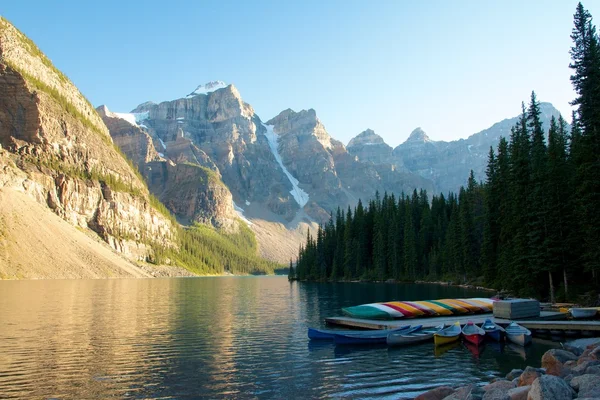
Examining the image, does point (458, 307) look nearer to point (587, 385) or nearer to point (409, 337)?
point (409, 337)

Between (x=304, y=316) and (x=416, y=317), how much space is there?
510 inches

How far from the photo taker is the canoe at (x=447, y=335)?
31672 millimetres

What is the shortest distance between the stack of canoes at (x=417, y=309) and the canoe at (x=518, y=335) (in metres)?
9.17

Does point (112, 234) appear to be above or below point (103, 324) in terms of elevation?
above

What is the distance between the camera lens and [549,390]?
43.3 ft

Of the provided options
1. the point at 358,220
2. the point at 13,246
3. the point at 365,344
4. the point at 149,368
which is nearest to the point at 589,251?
the point at 365,344

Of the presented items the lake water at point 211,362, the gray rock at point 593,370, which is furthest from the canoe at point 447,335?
the gray rock at point 593,370

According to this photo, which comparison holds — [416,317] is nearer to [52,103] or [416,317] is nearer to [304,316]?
[304,316]

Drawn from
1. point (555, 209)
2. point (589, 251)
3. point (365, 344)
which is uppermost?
point (555, 209)

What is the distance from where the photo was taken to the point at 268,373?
78.8 ft

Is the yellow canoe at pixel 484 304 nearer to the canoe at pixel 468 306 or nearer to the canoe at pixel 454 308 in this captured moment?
the canoe at pixel 468 306

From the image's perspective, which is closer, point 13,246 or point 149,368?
point 149,368

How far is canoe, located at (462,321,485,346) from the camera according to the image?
31.0 meters

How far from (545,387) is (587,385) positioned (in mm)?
2066
